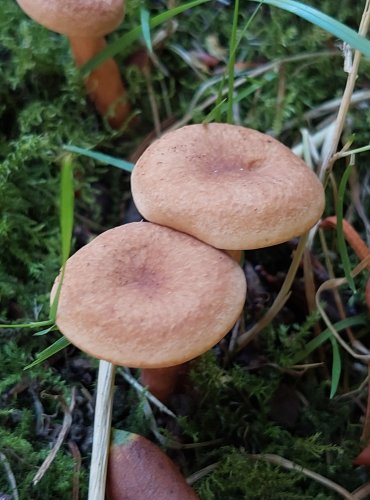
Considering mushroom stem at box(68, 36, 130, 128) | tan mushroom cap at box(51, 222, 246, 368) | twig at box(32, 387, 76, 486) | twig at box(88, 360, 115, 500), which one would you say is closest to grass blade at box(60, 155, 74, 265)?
tan mushroom cap at box(51, 222, 246, 368)

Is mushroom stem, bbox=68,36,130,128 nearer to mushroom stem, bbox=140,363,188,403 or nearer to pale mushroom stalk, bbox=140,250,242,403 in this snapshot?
pale mushroom stalk, bbox=140,250,242,403

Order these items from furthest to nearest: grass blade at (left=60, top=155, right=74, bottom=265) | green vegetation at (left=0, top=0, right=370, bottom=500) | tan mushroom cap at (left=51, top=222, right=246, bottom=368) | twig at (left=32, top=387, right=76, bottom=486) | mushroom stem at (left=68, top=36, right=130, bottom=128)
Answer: mushroom stem at (left=68, top=36, right=130, bottom=128)
green vegetation at (left=0, top=0, right=370, bottom=500)
twig at (left=32, top=387, right=76, bottom=486)
tan mushroom cap at (left=51, top=222, right=246, bottom=368)
grass blade at (left=60, top=155, right=74, bottom=265)

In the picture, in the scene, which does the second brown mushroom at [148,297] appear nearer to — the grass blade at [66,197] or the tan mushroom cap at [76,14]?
the grass blade at [66,197]

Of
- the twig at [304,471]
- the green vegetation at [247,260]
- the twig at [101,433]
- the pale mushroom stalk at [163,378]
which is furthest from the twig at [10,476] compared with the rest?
the twig at [304,471]

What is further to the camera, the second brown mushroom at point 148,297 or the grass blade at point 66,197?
the second brown mushroom at point 148,297

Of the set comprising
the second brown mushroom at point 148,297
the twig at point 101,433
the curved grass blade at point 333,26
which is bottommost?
the twig at point 101,433

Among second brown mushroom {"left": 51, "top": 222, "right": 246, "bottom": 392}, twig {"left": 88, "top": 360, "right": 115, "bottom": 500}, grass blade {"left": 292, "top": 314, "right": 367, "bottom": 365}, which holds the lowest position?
grass blade {"left": 292, "top": 314, "right": 367, "bottom": 365}

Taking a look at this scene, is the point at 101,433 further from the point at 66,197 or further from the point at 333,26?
the point at 333,26

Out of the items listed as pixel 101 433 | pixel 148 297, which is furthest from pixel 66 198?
pixel 101 433
